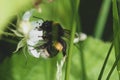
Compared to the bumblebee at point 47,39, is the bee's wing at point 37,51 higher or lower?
lower

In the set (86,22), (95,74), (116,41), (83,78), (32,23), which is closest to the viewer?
(116,41)

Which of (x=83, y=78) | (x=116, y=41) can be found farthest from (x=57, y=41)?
(x=83, y=78)

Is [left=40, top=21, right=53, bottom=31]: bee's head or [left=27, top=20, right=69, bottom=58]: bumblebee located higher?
[left=40, top=21, right=53, bottom=31]: bee's head

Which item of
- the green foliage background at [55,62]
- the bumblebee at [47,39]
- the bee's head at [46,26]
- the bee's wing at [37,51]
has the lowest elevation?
the green foliage background at [55,62]

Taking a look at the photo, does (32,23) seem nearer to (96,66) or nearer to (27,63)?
(27,63)

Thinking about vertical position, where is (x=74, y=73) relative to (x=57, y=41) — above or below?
below

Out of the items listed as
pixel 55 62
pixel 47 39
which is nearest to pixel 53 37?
pixel 47 39

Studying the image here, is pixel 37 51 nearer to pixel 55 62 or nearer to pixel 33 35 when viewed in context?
pixel 33 35

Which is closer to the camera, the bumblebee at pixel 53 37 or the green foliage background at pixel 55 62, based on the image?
the bumblebee at pixel 53 37

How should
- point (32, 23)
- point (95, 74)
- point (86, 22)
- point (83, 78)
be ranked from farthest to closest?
point (86, 22) < point (95, 74) < point (83, 78) < point (32, 23)
